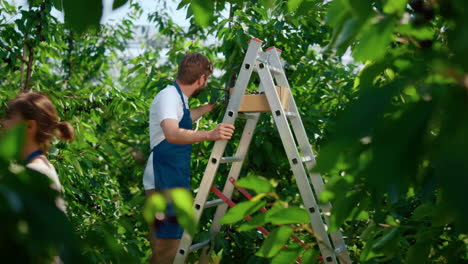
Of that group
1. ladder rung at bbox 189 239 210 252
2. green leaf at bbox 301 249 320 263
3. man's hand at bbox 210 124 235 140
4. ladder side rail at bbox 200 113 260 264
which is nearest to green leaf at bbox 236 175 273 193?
green leaf at bbox 301 249 320 263

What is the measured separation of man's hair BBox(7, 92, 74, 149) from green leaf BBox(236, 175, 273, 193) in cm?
118

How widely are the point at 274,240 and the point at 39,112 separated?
117cm

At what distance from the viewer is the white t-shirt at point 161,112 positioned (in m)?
2.75

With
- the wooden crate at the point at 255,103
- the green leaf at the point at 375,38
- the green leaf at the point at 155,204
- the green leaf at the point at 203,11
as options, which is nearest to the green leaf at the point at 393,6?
the green leaf at the point at 375,38

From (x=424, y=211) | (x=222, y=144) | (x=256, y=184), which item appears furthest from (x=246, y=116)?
(x=256, y=184)

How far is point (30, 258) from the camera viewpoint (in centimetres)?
40

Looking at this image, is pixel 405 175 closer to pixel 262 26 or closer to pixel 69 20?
pixel 69 20

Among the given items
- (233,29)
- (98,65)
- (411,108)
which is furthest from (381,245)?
(98,65)

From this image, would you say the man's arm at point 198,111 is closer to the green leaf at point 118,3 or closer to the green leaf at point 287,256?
the green leaf at point 287,256

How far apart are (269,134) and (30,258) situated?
10.3 feet

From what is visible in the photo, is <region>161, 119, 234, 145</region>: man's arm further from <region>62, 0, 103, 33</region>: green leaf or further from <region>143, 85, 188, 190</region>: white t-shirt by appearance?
<region>62, 0, 103, 33</region>: green leaf

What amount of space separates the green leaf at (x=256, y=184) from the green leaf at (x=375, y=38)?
0.23 m

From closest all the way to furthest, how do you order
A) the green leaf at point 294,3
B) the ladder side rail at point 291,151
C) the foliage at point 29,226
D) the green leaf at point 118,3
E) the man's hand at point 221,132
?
the foliage at point 29,226, the green leaf at point 118,3, the green leaf at point 294,3, the ladder side rail at point 291,151, the man's hand at point 221,132

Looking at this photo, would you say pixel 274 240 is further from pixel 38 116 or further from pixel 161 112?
pixel 161 112
